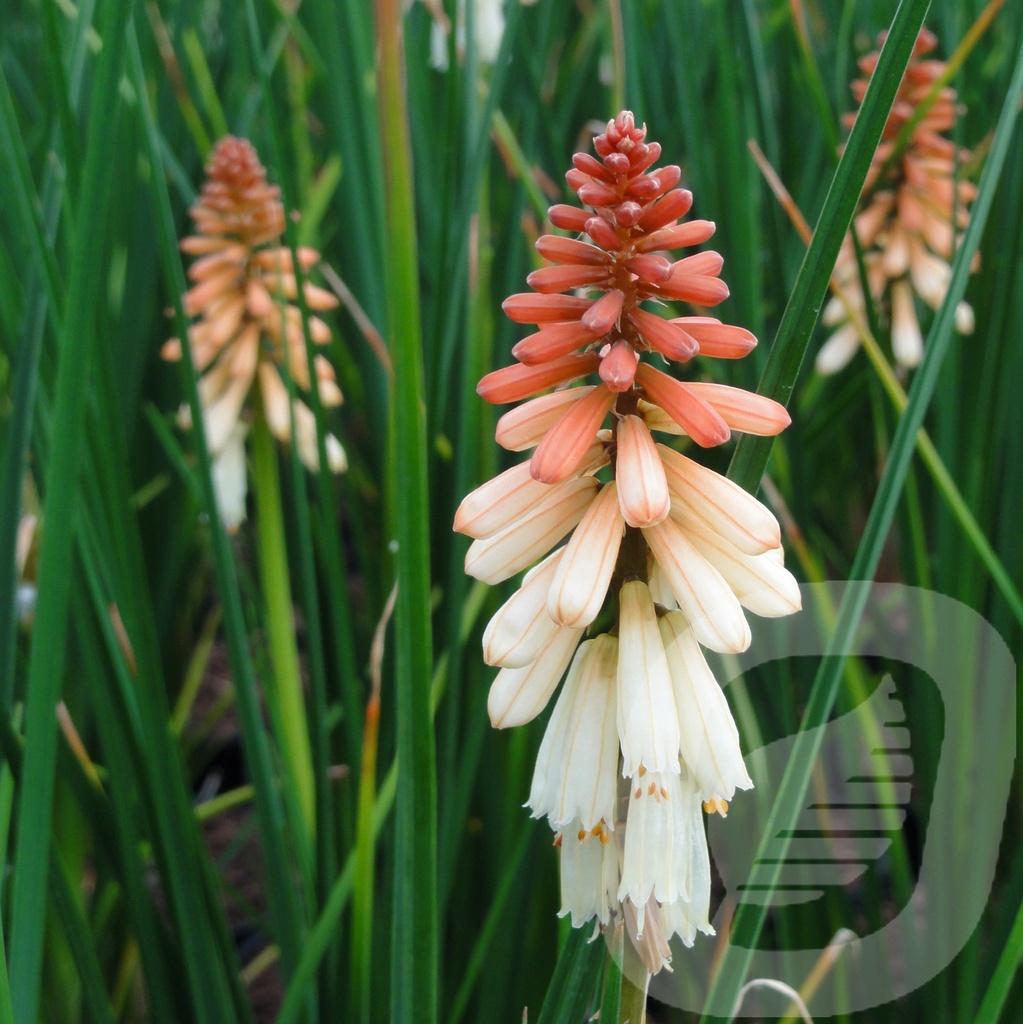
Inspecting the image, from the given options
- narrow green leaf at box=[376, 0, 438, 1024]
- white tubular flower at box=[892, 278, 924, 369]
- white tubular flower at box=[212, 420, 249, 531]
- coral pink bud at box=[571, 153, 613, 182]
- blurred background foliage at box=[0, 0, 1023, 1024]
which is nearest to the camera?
narrow green leaf at box=[376, 0, 438, 1024]

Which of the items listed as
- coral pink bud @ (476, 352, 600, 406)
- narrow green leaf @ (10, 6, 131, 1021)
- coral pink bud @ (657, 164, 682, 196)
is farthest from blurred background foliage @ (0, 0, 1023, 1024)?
coral pink bud @ (657, 164, 682, 196)

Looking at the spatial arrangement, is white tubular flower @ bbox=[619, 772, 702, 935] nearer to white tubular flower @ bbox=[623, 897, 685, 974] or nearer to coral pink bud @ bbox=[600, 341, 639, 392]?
white tubular flower @ bbox=[623, 897, 685, 974]

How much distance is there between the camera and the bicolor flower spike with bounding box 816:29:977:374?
238 cm

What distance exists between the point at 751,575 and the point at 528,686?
23cm

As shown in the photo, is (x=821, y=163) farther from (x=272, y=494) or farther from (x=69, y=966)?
(x=69, y=966)

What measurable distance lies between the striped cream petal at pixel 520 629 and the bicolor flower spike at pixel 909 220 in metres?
1.69

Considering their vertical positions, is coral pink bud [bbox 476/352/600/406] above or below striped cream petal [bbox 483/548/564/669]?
above

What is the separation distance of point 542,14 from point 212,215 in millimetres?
1063

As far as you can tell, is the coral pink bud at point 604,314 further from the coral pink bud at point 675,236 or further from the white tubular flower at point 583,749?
the white tubular flower at point 583,749

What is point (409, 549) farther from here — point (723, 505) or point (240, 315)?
point (240, 315)

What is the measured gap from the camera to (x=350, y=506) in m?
2.51

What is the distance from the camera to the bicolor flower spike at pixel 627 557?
35.0 inches

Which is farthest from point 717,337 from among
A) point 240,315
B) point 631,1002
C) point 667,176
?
point 240,315

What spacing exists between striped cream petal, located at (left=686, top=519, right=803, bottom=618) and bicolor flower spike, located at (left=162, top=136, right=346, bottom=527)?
4.25ft
